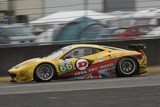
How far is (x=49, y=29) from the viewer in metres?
21.0

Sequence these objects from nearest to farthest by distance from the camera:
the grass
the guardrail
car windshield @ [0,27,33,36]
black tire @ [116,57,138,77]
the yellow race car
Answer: the yellow race car
black tire @ [116,57,138,77]
the grass
car windshield @ [0,27,33,36]
the guardrail

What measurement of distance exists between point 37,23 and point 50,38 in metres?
0.79

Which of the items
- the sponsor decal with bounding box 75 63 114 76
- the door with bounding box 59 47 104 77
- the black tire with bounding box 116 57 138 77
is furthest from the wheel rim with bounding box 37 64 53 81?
the black tire with bounding box 116 57 138 77

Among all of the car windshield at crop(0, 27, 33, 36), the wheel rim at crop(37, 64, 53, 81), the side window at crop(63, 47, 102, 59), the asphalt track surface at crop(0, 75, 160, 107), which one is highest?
the car windshield at crop(0, 27, 33, 36)

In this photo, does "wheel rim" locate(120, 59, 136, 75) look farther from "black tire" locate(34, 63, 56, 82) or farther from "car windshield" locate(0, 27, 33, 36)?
"car windshield" locate(0, 27, 33, 36)

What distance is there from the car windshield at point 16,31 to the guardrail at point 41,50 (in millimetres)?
513

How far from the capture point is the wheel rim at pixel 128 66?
695 inches

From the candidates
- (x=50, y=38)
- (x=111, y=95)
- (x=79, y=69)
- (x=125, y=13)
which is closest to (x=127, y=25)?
(x=125, y=13)

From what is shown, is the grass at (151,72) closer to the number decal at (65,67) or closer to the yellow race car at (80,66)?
the yellow race car at (80,66)

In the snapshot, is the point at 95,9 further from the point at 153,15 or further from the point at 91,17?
the point at 153,15

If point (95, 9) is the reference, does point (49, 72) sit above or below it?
below

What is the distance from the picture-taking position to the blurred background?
2062 centimetres

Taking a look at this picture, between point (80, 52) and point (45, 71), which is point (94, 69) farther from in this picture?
point (45, 71)

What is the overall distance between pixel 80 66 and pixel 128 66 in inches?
61.7
